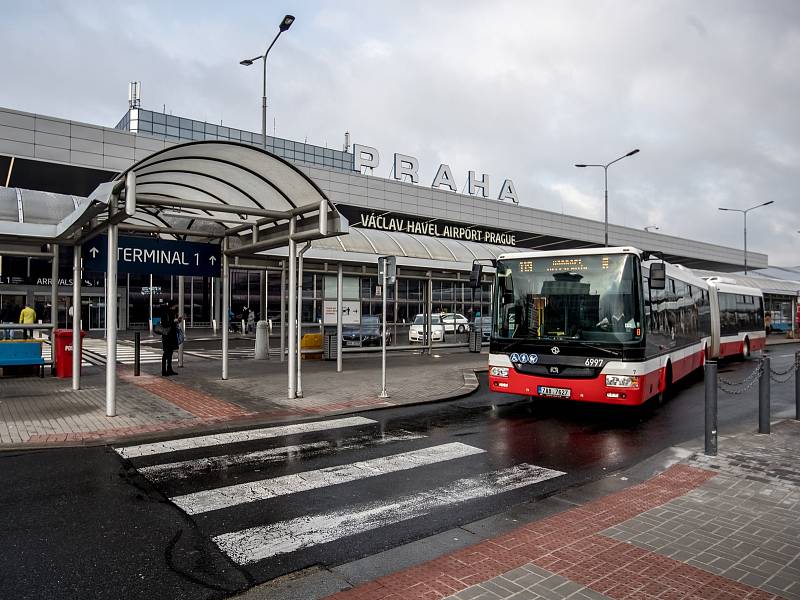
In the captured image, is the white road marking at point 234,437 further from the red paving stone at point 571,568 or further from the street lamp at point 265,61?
the street lamp at point 265,61

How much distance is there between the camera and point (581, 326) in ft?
29.3

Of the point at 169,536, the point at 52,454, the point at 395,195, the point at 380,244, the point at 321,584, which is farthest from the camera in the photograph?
the point at 395,195

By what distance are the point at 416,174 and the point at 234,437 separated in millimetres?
36238

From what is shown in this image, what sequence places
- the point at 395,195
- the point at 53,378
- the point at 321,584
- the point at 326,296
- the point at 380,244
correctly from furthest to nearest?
the point at 395,195
the point at 380,244
the point at 326,296
the point at 53,378
the point at 321,584

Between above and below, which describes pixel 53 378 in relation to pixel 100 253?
below

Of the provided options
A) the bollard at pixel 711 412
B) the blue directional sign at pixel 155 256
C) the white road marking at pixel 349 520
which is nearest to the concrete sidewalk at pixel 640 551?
the white road marking at pixel 349 520

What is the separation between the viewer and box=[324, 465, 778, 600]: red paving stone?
349 centimetres

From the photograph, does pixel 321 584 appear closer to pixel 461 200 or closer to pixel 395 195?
pixel 395 195

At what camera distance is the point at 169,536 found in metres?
4.46

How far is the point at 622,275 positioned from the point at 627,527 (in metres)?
5.14

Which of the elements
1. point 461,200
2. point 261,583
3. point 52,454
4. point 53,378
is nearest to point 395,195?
point 461,200

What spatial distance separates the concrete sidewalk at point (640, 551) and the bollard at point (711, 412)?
37.4 inches

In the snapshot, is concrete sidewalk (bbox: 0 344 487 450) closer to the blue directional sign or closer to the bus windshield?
the blue directional sign

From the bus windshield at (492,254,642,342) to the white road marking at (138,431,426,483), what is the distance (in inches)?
109
